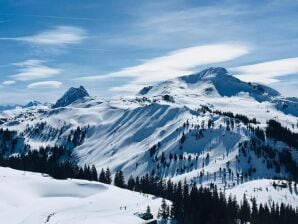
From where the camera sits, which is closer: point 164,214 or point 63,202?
point 164,214

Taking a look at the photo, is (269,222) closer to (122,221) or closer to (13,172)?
(122,221)

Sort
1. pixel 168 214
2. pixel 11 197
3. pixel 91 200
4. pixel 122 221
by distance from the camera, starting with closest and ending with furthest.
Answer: pixel 122 221
pixel 168 214
pixel 11 197
pixel 91 200

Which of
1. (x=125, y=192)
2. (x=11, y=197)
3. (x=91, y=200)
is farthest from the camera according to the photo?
(x=125, y=192)

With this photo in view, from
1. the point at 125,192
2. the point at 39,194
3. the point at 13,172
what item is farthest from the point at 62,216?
the point at 13,172

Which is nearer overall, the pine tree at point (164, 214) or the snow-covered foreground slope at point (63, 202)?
the snow-covered foreground slope at point (63, 202)

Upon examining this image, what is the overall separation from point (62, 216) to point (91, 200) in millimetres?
28070

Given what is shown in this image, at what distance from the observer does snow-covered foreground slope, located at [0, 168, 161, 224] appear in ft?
419

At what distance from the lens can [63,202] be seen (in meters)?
155

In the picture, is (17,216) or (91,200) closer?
(17,216)

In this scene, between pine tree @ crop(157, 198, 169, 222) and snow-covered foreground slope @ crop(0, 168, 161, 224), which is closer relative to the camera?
snow-covered foreground slope @ crop(0, 168, 161, 224)

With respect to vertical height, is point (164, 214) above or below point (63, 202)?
below

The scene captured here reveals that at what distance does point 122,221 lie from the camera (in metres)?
124

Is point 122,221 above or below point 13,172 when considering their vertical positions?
below

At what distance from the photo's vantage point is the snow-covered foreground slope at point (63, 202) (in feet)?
419
